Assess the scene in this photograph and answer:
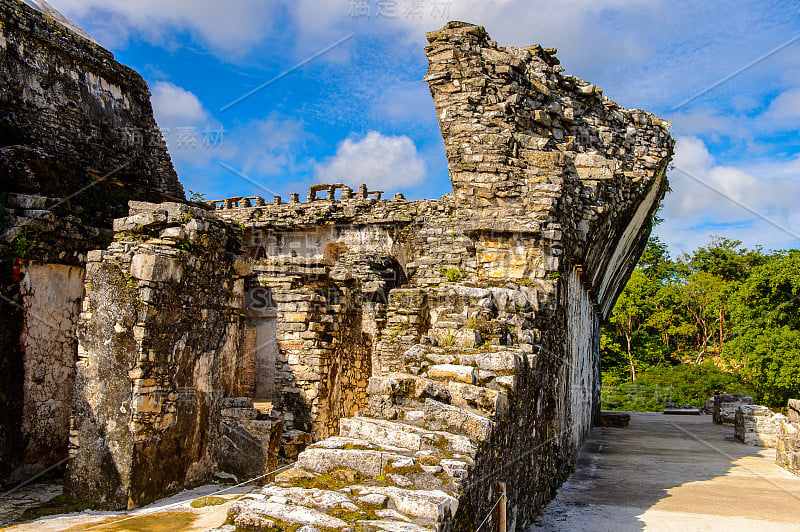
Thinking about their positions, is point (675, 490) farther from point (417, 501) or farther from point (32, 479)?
point (32, 479)

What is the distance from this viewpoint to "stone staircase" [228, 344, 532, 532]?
113 inches

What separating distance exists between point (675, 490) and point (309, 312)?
211 inches

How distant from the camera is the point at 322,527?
2.74 m

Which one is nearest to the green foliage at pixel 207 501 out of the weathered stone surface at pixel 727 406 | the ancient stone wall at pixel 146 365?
the ancient stone wall at pixel 146 365

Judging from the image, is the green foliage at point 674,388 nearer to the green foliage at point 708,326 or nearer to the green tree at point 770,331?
the green foliage at point 708,326

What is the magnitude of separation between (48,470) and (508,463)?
6.30 metres

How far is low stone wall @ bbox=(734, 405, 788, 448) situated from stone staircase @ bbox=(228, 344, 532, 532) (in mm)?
7988

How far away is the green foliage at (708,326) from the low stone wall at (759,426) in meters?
9.09

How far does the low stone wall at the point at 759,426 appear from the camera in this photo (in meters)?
10.3

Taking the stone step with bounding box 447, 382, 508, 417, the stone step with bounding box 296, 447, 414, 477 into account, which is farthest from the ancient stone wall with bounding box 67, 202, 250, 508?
the stone step with bounding box 447, 382, 508, 417

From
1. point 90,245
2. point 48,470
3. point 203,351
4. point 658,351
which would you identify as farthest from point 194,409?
point 658,351

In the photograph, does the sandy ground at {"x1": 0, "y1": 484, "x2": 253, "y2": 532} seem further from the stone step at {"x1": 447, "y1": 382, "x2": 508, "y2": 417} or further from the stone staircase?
the stone step at {"x1": 447, "y1": 382, "x2": 508, "y2": 417}

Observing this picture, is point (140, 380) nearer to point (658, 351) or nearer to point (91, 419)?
point (91, 419)

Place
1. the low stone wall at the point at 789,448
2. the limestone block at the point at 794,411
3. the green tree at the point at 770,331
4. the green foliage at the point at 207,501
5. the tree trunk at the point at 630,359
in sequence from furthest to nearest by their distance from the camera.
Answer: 1. the tree trunk at the point at 630,359
2. the green tree at the point at 770,331
3. the limestone block at the point at 794,411
4. the low stone wall at the point at 789,448
5. the green foliage at the point at 207,501
